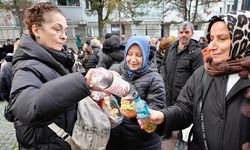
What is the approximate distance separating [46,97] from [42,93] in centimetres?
3

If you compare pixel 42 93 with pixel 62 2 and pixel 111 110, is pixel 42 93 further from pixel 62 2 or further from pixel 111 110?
pixel 62 2

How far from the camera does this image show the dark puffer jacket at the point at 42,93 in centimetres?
111

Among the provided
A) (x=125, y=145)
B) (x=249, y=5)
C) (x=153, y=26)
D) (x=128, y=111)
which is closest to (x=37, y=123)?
(x=128, y=111)

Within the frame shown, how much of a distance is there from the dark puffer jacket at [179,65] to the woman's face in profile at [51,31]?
2.53 m

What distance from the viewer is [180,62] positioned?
3.80 m

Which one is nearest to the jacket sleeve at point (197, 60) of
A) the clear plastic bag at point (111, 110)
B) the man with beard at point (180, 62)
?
the man with beard at point (180, 62)

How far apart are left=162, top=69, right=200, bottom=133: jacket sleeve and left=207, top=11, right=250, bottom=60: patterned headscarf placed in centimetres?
35

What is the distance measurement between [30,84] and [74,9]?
2402cm

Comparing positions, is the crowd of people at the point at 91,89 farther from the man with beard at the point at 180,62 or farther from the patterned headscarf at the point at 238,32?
the man with beard at the point at 180,62

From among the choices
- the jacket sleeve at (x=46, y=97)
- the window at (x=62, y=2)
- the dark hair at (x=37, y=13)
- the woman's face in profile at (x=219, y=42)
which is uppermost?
the window at (x=62, y=2)

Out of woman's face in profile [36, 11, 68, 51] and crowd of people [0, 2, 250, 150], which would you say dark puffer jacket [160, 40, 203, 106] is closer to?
crowd of people [0, 2, 250, 150]

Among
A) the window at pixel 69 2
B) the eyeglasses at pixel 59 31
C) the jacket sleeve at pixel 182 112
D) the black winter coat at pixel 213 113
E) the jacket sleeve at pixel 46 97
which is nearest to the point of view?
the jacket sleeve at pixel 46 97

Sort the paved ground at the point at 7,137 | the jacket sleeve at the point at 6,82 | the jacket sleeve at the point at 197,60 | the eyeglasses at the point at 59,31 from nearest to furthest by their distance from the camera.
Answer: the eyeglasses at the point at 59,31, the jacket sleeve at the point at 6,82, the jacket sleeve at the point at 197,60, the paved ground at the point at 7,137

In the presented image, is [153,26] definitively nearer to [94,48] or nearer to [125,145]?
[94,48]
